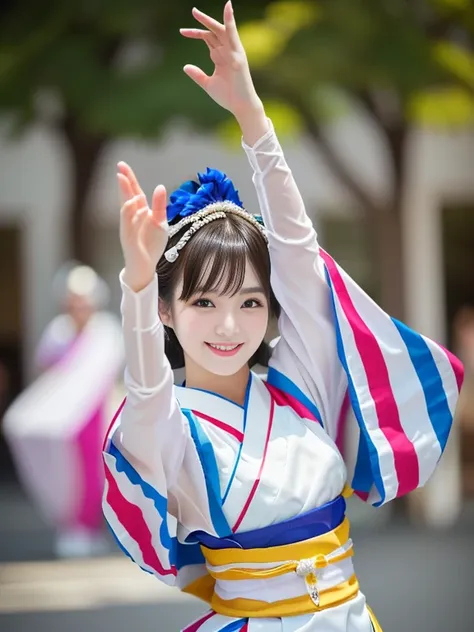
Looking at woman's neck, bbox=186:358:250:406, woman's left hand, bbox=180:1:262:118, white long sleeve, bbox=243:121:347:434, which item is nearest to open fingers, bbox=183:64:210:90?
woman's left hand, bbox=180:1:262:118

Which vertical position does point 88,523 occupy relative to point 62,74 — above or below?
below

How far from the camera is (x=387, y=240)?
7547mm

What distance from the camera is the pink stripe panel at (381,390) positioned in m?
2.04

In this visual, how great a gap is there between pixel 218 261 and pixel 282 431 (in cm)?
32

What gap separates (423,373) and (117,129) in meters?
5.25

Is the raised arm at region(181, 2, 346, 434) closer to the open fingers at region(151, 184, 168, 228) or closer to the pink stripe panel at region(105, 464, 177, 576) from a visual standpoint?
the open fingers at region(151, 184, 168, 228)

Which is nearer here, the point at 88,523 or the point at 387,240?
the point at 88,523

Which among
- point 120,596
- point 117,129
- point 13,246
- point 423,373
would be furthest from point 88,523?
point 13,246

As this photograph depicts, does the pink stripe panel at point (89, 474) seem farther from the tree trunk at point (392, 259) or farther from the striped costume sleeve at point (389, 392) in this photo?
the striped costume sleeve at point (389, 392)

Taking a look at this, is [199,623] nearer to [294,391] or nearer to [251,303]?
[294,391]

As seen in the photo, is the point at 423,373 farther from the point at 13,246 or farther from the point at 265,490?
the point at 13,246

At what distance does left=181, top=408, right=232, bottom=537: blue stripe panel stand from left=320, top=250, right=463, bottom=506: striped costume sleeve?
305 mm

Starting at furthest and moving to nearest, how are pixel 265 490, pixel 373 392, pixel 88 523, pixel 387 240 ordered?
pixel 387 240
pixel 88 523
pixel 373 392
pixel 265 490

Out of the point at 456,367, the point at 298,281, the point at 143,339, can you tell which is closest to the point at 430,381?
the point at 456,367
